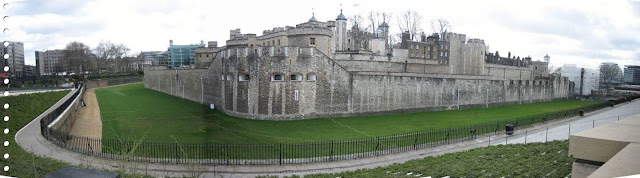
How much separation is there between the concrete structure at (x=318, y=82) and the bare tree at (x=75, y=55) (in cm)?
769

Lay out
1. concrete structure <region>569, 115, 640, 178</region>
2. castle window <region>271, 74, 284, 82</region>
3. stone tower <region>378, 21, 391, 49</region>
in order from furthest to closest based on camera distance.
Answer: stone tower <region>378, 21, 391, 49</region> < castle window <region>271, 74, 284, 82</region> < concrete structure <region>569, 115, 640, 178</region>

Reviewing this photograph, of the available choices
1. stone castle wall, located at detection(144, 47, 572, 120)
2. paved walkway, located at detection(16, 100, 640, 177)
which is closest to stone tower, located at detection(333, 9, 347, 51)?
stone castle wall, located at detection(144, 47, 572, 120)

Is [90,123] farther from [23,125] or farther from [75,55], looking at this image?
[75,55]

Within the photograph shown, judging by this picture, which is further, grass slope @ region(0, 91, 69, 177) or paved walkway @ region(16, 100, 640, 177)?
paved walkway @ region(16, 100, 640, 177)

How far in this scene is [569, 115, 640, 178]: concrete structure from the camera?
314cm

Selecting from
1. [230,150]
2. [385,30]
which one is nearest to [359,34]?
[385,30]

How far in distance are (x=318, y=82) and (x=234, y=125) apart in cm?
484

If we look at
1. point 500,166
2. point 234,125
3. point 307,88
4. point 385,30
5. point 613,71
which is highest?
point 385,30

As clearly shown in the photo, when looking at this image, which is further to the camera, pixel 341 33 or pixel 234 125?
pixel 341 33

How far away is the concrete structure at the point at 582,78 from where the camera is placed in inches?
1209

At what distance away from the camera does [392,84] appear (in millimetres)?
21109

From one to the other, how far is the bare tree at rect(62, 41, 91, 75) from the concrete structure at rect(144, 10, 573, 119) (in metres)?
7.69

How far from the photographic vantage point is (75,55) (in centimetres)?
948

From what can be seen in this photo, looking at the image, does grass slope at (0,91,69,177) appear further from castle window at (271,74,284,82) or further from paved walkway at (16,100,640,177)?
castle window at (271,74,284,82)
